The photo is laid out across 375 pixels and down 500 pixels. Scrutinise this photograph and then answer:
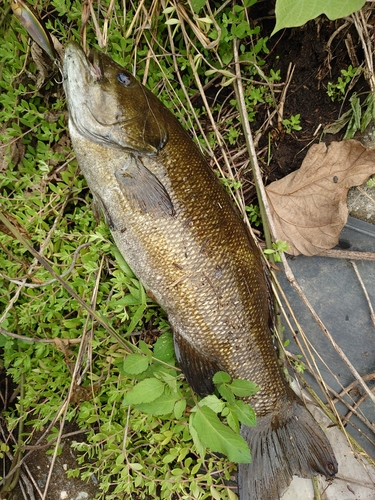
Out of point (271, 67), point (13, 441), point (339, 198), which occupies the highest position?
point (271, 67)

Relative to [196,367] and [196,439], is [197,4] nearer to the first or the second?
[196,367]

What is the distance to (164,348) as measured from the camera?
229 cm

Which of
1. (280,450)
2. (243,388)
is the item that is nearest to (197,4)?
(243,388)

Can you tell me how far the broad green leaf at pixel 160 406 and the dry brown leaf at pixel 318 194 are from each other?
3.65 feet

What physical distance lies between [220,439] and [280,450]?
60 cm

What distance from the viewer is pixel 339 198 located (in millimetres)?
2344

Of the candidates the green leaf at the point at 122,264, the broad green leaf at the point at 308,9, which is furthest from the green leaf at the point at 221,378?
the broad green leaf at the point at 308,9

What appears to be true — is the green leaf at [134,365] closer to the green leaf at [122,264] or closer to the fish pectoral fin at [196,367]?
the fish pectoral fin at [196,367]

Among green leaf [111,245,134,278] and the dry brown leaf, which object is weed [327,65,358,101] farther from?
green leaf [111,245,134,278]

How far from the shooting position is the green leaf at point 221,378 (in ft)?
6.56

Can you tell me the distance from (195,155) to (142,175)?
0.30 meters

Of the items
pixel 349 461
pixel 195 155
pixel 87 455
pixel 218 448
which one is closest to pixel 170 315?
pixel 218 448

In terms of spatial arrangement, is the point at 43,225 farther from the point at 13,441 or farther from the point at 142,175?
the point at 13,441

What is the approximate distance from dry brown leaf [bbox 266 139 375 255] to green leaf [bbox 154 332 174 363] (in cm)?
88
